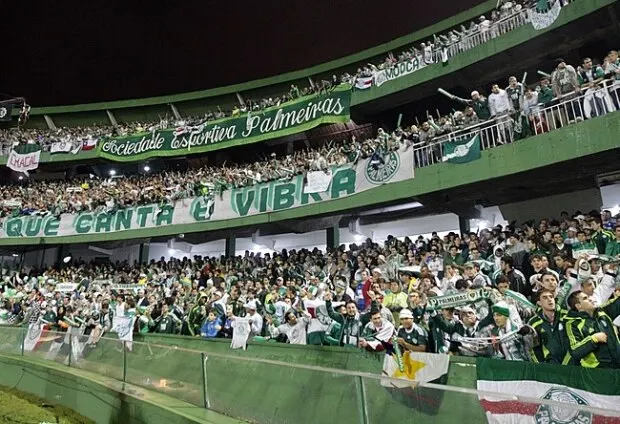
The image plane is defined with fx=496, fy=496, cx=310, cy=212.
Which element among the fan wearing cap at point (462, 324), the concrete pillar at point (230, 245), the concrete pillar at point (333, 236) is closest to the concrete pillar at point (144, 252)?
the concrete pillar at point (230, 245)

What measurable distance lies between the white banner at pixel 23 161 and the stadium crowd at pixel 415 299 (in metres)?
10.3

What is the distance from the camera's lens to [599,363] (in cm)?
452

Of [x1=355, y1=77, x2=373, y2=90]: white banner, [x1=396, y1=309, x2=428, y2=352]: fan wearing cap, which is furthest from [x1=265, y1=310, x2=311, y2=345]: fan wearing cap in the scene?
[x1=355, y1=77, x2=373, y2=90]: white banner

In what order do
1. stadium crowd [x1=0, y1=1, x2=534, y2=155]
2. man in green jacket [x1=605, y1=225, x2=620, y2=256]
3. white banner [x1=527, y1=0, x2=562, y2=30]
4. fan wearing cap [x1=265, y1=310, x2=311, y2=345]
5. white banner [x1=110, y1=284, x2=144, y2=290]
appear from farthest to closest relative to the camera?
white banner [x1=110, y1=284, x2=144, y2=290] < stadium crowd [x1=0, y1=1, x2=534, y2=155] < white banner [x1=527, y1=0, x2=562, y2=30] < fan wearing cap [x1=265, y1=310, x2=311, y2=345] < man in green jacket [x1=605, y1=225, x2=620, y2=256]

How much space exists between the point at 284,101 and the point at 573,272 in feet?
52.8

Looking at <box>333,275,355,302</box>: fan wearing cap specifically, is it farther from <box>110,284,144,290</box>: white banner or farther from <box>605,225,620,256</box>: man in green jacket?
<box>110,284,144,290</box>: white banner

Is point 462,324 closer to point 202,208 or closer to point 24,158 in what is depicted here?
point 202,208

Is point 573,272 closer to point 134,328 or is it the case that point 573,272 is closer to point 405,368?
point 405,368

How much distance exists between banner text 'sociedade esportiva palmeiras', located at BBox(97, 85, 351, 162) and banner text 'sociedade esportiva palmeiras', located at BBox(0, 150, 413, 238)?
374 cm

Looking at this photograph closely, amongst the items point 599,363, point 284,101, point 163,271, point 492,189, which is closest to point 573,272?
point 599,363

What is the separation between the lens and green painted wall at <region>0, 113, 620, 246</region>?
9914mm

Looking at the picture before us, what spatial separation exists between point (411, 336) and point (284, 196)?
32.9 ft

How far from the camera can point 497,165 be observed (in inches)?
453

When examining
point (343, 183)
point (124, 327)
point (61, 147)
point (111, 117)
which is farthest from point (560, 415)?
point (111, 117)
